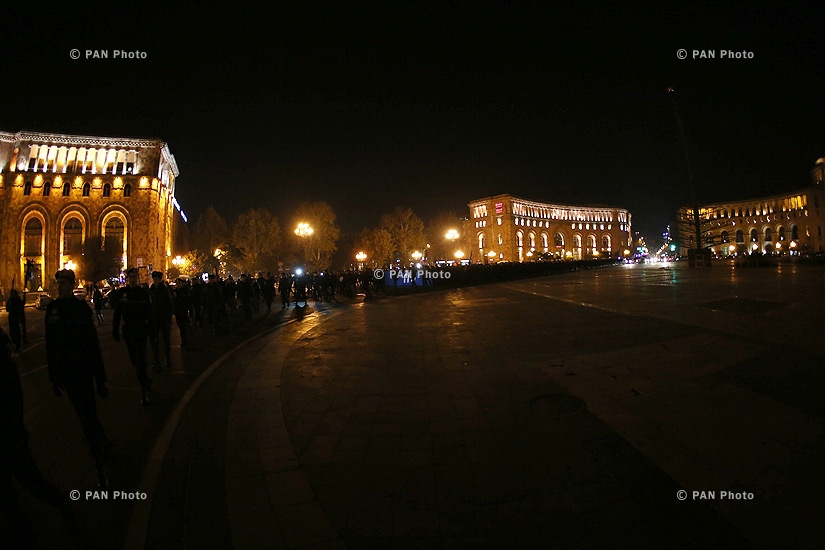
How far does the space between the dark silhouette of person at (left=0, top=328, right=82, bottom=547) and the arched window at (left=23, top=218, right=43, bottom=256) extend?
71.0 metres

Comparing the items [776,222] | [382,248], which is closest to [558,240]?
[776,222]

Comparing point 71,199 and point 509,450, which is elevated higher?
point 71,199

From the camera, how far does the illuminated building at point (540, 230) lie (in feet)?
376

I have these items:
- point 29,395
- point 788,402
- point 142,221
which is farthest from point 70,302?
point 142,221

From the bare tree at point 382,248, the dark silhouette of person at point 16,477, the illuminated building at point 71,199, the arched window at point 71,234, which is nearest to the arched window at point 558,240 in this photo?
the bare tree at point 382,248

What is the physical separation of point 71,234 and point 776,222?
144825mm

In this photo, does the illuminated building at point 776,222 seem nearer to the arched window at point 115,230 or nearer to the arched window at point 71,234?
the arched window at point 115,230

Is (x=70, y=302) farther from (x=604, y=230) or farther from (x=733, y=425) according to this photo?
(x=604, y=230)

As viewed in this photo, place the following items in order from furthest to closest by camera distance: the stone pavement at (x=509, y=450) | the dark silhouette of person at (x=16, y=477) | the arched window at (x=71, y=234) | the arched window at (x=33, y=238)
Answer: the arched window at (x=71, y=234)
the arched window at (x=33, y=238)
the stone pavement at (x=509, y=450)
the dark silhouette of person at (x=16, y=477)

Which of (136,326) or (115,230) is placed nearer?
(136,326)

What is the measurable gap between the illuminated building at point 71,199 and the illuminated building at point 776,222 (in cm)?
9901

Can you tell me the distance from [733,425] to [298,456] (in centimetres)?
421

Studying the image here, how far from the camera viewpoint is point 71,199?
188 feet

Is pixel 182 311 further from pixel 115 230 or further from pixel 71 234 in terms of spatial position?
pixel 71 234
